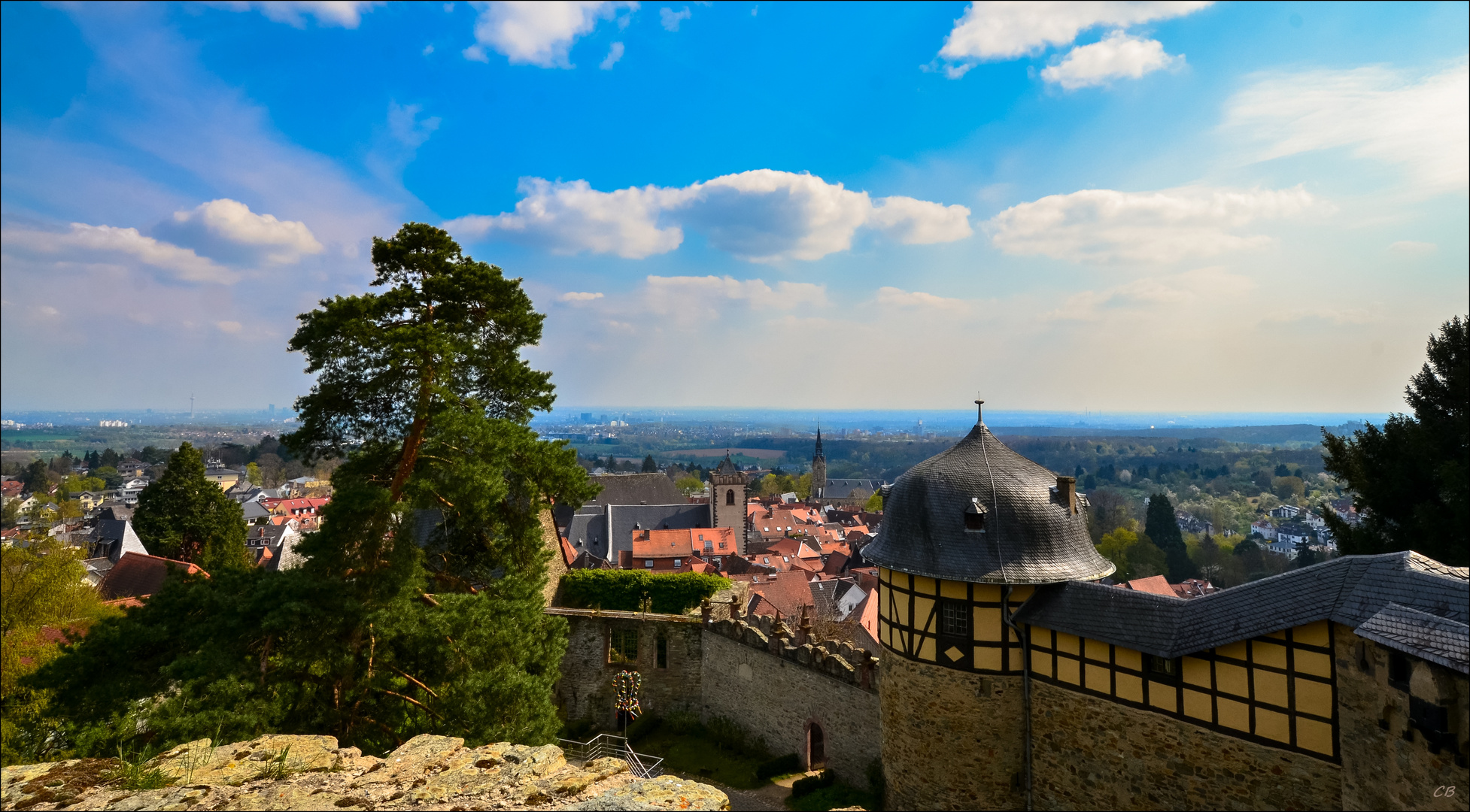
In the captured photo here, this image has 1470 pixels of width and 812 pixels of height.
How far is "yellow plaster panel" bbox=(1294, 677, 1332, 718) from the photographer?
958cm

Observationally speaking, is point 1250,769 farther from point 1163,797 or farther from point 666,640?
point 666,640

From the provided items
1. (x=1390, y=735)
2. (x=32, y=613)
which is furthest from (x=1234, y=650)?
(x=32, y=613)

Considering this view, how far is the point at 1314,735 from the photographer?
9719 millimetres

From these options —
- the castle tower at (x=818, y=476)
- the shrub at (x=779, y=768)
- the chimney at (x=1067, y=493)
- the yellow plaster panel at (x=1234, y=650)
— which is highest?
the chimney at (x=1067, y=493)

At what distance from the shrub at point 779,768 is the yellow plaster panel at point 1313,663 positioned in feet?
39.6

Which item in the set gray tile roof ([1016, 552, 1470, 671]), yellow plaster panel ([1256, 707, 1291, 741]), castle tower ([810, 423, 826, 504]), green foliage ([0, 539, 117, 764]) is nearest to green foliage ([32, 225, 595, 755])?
green foliage ([0, 539, 117, 764])

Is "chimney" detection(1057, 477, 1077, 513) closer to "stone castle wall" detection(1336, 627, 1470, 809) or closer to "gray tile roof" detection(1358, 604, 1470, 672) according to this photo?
"stone castle wall" detection(1336, 627, 1470, 809)

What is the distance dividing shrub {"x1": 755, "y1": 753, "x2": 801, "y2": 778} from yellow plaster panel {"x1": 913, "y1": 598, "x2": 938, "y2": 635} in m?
7.03

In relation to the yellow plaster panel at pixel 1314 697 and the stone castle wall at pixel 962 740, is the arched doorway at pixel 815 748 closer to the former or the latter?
the stone castle wall at pixel 962 740

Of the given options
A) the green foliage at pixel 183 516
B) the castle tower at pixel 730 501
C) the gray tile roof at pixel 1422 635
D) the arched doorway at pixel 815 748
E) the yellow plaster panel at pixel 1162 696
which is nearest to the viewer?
the gray tile roof at pixel 1422 635

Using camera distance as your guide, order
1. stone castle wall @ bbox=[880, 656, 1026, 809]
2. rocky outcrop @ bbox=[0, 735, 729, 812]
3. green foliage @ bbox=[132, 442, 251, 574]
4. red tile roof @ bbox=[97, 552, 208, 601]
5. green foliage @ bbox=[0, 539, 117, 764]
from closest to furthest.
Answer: rocky outcrop @ bbox=[0, 735, 729, 812] → stone castle wall @ bbox=[880, 656, 1026, 809] → green foliage @ bbox=[0, 539, 117, 764] → red tile roof @ bbox=[97, 552, 208, 601] → green foliage @ bbox=[132, 442, 251, 574]

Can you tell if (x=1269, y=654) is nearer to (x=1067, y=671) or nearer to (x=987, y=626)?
(x=1067, y=671)

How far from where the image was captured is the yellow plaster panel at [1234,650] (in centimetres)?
1044

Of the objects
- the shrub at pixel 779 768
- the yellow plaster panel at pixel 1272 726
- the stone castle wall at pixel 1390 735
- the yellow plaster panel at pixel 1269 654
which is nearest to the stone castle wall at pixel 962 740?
the yellow plaster panel at pixel 1272 726
